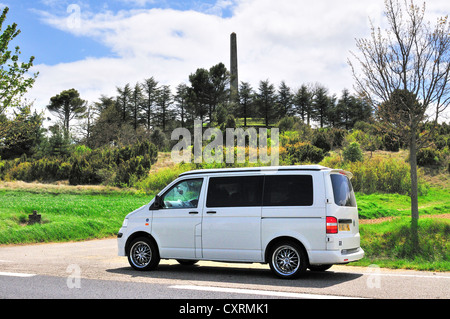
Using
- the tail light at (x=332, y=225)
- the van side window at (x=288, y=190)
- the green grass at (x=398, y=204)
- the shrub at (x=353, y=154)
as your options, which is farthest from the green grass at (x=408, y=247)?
the shrub at (x=353, y=154)

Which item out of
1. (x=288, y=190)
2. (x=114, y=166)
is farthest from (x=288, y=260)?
(x=114, y=166)

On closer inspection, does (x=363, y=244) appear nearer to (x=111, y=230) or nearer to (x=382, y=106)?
(x=382, y=106)

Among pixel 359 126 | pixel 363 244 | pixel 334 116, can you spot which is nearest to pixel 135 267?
pixel 363 244

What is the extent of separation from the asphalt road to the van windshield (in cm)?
149

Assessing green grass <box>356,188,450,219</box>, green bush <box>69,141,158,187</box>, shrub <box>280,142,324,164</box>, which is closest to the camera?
green grass <box>356,188,450,219</box>

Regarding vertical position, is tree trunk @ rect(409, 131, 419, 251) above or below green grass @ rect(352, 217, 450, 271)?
above

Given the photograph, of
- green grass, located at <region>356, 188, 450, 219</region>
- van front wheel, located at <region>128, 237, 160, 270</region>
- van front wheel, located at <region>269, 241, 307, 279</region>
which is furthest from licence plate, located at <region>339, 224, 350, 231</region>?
green grass, located at <region>356, 188, 450, 219</region>

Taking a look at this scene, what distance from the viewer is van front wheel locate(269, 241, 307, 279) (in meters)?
8.81

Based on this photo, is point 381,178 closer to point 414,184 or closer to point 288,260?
point 414,184

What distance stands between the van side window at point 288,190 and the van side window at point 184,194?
1.59 meters

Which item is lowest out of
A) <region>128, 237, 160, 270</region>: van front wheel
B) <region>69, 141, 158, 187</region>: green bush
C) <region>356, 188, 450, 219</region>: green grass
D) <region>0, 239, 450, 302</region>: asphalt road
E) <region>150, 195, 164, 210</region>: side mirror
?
<region>0, 239, 450, 302</region>: asphalt road

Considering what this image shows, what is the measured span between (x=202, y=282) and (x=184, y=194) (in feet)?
7.31

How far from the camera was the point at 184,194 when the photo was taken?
10.2 metres

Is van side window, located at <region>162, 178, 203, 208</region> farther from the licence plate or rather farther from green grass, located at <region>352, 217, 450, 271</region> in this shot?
green grass, located at <region>352, 217, 450, 271</region>
